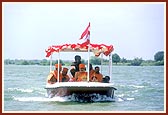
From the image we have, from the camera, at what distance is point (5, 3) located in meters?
11.2

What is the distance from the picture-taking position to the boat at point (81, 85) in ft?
43.6

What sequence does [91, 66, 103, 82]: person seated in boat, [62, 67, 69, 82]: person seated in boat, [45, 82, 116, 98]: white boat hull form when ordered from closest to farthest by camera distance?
[45, 82, 116, 98]: white boat hull
[91, 66, 103, 82]: person seated in boat
[62, 67, 69, 82]: person seated in boat

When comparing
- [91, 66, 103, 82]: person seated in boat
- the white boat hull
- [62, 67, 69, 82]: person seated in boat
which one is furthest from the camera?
[62, 67, 69, 82]: person seated in boat

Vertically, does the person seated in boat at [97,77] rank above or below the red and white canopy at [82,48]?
below

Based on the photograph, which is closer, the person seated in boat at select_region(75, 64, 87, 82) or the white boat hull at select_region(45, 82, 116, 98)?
the white boat hull at select_region(45, 82, 116, 98)

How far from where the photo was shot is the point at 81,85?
521 inches

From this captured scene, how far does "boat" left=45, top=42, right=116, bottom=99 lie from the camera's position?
43.6ft

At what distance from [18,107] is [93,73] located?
1.72 metres

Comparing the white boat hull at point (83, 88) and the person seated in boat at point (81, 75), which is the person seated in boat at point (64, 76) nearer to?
the person seated in boat at point (81, 75)

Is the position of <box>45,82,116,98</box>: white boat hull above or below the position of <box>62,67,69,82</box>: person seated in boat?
below

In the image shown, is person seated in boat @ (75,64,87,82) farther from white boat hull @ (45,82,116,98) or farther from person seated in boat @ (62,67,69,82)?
white boat hull @ (45,82,116,98)

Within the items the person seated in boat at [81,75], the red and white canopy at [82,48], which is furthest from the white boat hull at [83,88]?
the red and white canopy at [82,48]

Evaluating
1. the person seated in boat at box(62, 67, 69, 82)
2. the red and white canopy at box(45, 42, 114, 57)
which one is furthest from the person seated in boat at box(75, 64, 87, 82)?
the red and white canopy at box(45, 42, 114, 57)

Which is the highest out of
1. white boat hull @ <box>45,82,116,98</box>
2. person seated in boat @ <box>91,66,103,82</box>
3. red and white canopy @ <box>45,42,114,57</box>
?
red and white canopy @ <box>45,42,114,57</box>
